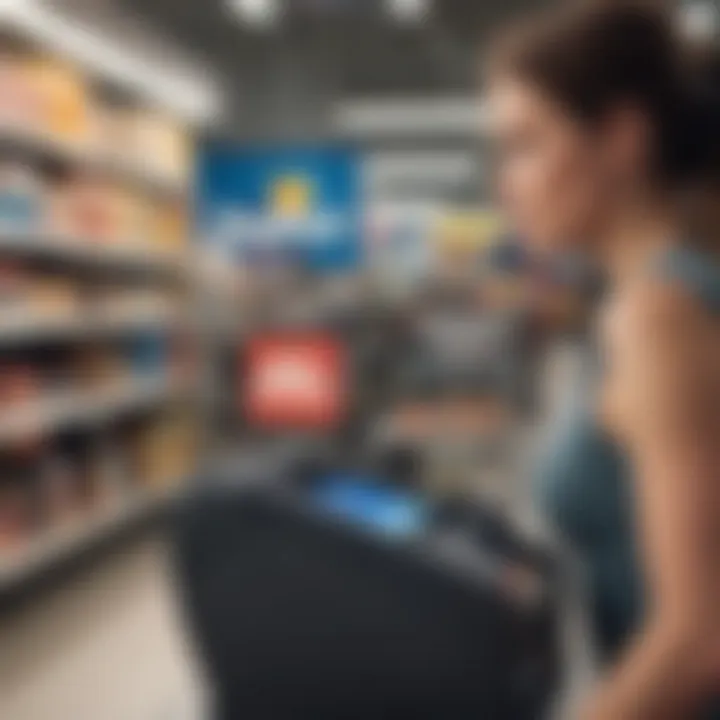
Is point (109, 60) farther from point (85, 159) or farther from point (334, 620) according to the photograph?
point (334, 620)

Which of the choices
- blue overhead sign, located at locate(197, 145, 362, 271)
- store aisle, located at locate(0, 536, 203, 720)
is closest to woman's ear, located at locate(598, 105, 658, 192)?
blue overhead sign, located at locate(197, 145, 362, 271)

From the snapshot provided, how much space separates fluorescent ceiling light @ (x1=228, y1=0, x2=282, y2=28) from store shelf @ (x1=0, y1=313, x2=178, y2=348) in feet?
3.40

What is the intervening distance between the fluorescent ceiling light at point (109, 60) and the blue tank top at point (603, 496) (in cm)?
215

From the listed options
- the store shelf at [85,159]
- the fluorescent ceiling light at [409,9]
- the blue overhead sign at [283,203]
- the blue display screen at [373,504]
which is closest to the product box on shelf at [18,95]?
the store shelf at [85,159]

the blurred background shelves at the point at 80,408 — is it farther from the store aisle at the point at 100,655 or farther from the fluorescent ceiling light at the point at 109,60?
the fluorescent ceiling light at the point at 109,60

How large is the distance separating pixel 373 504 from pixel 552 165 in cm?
42

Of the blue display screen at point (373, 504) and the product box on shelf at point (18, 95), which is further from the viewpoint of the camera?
the product box on shelf at point (18, 95)

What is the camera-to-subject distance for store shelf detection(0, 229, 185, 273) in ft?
10.9

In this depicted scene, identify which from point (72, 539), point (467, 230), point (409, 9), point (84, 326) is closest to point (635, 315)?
point (467, 230)

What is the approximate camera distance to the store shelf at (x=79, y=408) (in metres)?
3.26

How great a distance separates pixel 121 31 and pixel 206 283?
2000 mm

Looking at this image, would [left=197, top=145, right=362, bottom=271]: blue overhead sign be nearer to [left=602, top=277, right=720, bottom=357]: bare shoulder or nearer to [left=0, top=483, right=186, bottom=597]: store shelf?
[left=0, top=483, right=186, bottom=597]: store shelf

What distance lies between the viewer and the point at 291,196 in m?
2.21

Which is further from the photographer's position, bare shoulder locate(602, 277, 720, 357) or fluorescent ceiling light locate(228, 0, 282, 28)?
fluorescent ceiling light locate(228, 0, 282, 28)
